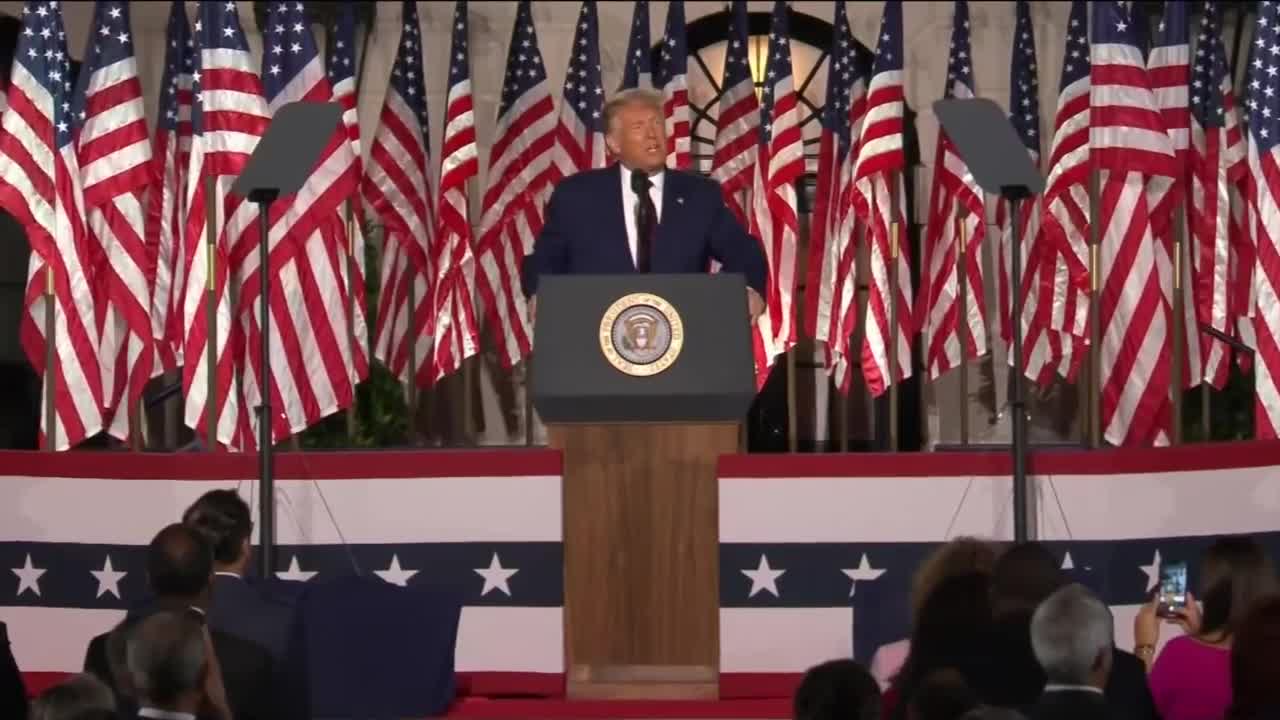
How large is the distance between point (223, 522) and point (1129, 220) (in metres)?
6.18

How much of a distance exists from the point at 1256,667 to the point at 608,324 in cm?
301

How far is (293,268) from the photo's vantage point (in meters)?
11.0

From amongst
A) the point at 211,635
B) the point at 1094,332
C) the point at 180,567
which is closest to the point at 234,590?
the point at 211,635

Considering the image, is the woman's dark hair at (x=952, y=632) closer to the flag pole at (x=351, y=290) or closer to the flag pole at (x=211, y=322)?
the flag pole at (x=211, y=322)

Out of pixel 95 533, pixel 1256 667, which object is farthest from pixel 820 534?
pixel 1256 667

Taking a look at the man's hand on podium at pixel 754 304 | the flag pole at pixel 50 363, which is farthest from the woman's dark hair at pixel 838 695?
the flag pole at pixel 50 363

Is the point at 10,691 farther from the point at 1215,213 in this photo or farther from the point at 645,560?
the point at 1215,213

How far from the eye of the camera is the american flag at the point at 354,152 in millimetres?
12078

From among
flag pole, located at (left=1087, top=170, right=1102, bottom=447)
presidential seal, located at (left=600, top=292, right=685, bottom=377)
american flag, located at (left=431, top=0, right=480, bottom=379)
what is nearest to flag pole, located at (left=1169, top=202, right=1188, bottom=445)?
flag pole, located at (left=1087, top=170, right=1102, bottom=447)

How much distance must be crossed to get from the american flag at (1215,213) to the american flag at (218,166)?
477 centimetres

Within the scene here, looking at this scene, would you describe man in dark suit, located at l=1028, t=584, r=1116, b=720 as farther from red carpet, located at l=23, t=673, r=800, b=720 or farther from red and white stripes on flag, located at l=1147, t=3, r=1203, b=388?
red and white stripes on flag, located at l=1147, t=3, r=1203, b=388

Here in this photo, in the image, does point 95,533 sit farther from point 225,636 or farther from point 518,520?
point 225,636

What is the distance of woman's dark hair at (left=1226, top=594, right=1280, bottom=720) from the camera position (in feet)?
15.5

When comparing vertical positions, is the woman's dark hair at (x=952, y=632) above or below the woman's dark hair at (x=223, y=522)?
below
